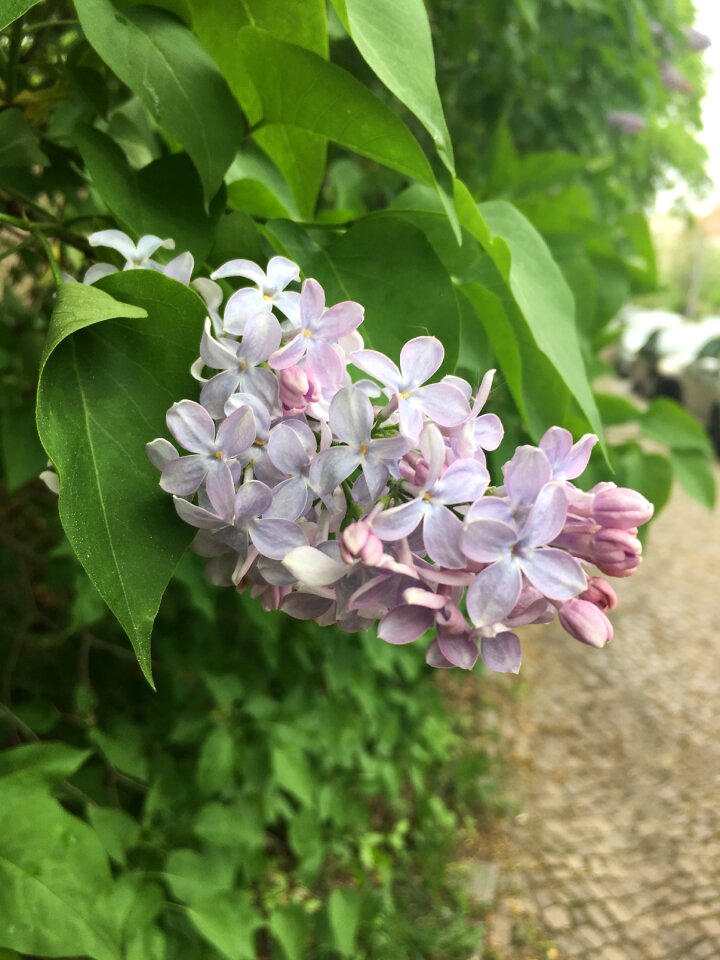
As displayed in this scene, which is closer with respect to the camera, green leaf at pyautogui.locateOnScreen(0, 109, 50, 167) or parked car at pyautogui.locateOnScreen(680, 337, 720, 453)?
green leaf at pyautogui.locateOnScreen(0, 109, 50, 167)

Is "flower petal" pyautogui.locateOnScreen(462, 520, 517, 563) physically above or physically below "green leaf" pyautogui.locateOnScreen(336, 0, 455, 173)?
below

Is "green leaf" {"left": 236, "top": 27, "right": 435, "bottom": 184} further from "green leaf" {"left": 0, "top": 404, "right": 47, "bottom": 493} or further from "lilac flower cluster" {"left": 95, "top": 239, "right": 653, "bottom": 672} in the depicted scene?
"green leaf" {"left": 0, "top": 404, "right": 47, "bottom": 493}

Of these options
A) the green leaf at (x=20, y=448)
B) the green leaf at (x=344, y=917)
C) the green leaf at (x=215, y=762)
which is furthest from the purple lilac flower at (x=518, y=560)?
the green leaf at (x=344, y=917)

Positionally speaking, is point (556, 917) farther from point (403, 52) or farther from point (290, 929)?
point (403, 52)

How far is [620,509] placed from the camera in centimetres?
42

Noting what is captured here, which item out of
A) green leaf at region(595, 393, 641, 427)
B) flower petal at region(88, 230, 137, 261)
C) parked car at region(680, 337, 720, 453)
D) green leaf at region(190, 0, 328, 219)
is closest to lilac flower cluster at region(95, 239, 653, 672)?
flower petal at region(88, 230, 137, 261)

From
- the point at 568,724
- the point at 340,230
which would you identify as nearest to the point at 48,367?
the point at 340,230

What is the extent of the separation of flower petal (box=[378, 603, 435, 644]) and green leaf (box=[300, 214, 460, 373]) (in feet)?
0.57

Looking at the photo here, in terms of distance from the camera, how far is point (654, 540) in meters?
5.38

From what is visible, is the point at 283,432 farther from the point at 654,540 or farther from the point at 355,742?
the point at 654,540

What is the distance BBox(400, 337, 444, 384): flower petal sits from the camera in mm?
444

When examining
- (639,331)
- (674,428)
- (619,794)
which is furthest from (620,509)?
(639,331)

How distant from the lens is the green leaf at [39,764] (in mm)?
756

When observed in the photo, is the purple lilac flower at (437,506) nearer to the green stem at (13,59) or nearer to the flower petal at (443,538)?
the flower petal at (443,538)
